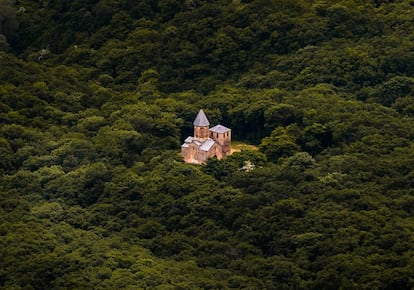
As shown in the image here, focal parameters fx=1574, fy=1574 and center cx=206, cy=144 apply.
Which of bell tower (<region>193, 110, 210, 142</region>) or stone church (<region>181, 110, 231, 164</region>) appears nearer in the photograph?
bell tower (<region>193, 110, 210, 142</region>)

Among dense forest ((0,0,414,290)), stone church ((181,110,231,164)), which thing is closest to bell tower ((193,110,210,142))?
stone church ((181,110,231,164))

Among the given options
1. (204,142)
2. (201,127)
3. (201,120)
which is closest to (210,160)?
(204,142)

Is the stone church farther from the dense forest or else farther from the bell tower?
the dense forest

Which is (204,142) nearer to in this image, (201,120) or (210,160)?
(201,120)

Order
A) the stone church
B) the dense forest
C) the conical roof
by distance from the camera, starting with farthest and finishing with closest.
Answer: the stone church < the conical roof < the dense forest

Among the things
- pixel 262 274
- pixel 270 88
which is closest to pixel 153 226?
pixel 262 274

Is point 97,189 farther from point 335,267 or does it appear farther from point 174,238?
point 335,267
